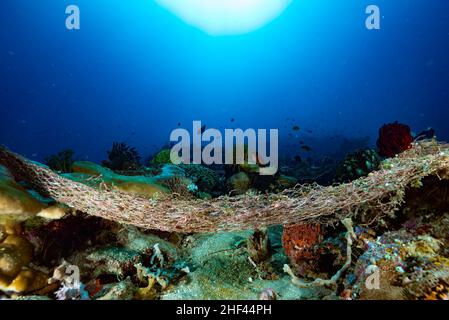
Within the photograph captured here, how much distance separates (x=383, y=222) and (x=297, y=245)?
4.25 feet

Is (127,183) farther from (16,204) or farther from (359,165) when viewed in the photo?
(359,165)

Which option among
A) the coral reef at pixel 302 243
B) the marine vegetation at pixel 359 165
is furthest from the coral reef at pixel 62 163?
the marine vegetation at pixel 359 165

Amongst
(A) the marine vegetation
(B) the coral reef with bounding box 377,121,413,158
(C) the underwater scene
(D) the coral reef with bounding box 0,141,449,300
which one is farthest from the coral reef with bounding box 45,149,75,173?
(B) the coral reef with bounding box 377,121,413,158

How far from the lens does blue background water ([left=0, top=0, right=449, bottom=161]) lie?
83.8m

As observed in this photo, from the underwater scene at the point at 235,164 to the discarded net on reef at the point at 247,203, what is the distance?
0.03 metres

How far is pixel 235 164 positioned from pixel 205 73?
156455 millimetres

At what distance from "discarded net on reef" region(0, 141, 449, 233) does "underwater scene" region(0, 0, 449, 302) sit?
0.08ft

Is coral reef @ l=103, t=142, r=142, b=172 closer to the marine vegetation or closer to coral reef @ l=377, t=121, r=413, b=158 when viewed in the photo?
the marine vegetation

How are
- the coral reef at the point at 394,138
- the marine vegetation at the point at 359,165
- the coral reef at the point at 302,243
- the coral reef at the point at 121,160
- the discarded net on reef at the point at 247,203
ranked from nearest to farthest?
the discarded net on reef at the point at 247,203 < the coral reef at the point at 302,243 < the marine vegetation at the point at 359,165 < the coral reef at the point at 394,138 < the coral reef at the point at 121,160

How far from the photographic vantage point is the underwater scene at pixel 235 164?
3.38 meters

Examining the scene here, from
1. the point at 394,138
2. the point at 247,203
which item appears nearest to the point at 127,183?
the point at 247,203

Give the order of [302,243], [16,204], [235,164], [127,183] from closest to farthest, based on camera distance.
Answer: [16,204] → [302,243] → [127,183] → [235,164]

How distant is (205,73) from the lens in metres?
156

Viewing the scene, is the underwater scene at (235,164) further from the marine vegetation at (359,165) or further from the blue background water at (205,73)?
the blue background water at (205,73)
